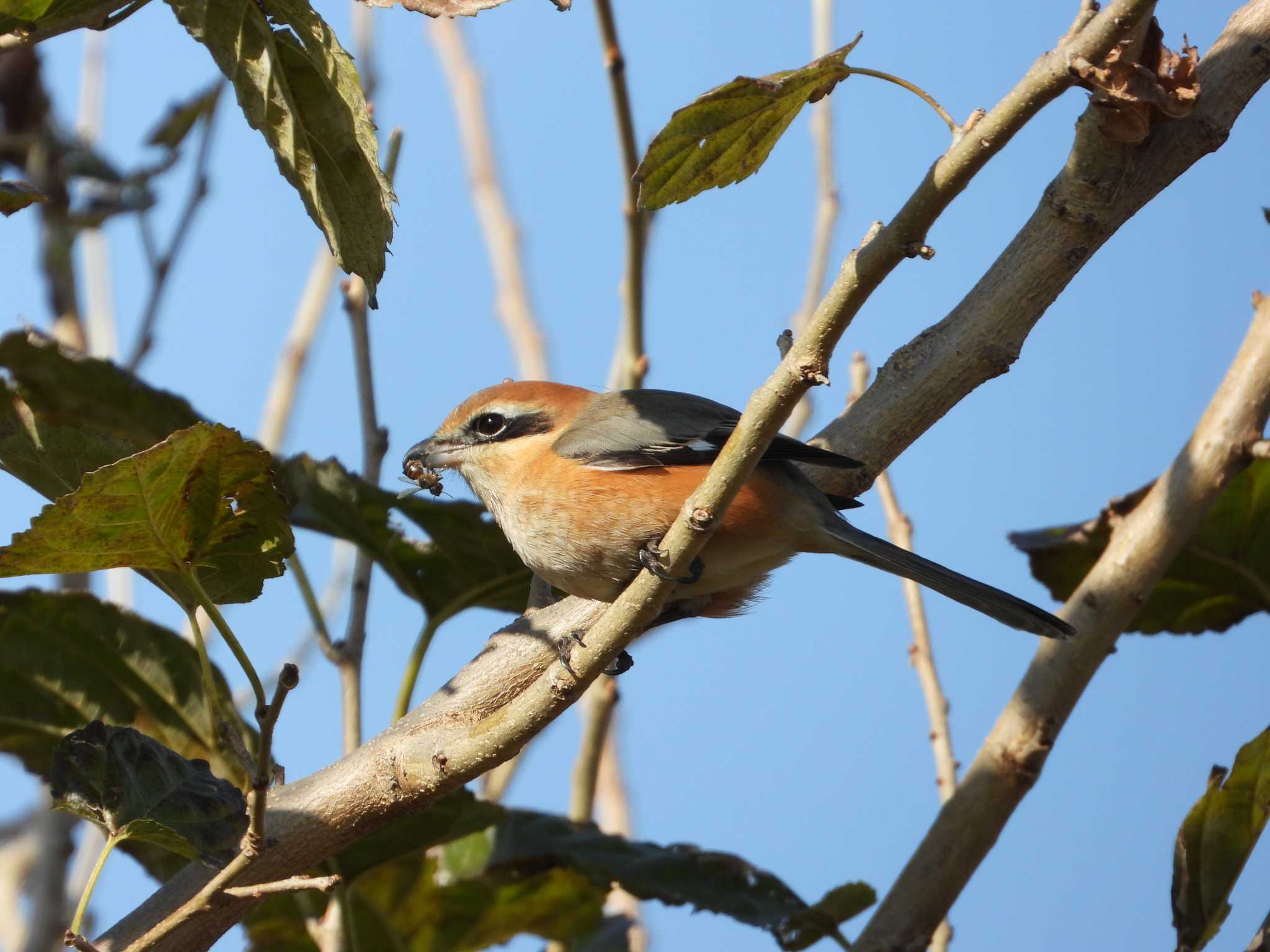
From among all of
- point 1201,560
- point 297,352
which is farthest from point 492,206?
point 1201,560

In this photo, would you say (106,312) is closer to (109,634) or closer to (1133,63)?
(109,634)

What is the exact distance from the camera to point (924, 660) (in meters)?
3.57

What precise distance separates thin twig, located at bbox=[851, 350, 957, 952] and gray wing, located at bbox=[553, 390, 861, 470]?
1.41 ft

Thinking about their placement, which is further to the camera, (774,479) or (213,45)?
(774,479)

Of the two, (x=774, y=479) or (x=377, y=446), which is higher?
(x=377, y=446)

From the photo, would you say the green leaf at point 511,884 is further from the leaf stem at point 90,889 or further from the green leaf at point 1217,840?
the leaf stem at point 90,889

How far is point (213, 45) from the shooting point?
1972mm

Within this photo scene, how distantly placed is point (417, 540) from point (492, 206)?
7.48 ft

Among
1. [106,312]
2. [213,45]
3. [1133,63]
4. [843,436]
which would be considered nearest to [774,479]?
[843,436]

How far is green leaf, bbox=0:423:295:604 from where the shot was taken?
1909mm

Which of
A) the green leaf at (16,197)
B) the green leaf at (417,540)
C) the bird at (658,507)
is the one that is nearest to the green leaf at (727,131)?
the bird at (658,507)

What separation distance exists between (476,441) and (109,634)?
111 centimetres

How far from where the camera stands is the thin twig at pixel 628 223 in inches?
141

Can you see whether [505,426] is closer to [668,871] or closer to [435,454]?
[435,454]
